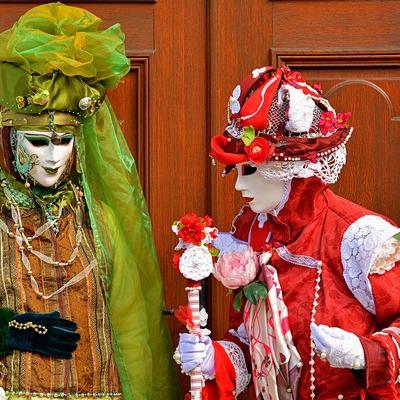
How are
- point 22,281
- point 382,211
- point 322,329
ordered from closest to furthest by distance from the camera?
point 322,329 → point 22,281 → point 382,211

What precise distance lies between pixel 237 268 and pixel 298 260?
12cm

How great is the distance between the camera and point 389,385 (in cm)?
219

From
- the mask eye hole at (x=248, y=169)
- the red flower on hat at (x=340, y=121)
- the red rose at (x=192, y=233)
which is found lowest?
the red rose at (x=192, y=233)

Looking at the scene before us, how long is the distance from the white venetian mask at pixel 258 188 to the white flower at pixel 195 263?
0.16 metres

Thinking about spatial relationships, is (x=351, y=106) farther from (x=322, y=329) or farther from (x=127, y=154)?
(x=322, y=329)

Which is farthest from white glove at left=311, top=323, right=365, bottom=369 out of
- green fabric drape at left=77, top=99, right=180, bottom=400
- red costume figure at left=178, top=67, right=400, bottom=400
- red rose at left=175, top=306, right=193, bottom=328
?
green fabric drape at left=77, top=99, right=180, bottom=400

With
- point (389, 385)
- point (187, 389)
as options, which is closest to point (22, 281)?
point (187, 389)

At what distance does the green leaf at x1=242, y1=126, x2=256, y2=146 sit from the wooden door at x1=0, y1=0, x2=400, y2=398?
0.47 m

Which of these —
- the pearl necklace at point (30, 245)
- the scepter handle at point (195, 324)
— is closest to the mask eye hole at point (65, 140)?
the pearl necklace at point (30, 245)

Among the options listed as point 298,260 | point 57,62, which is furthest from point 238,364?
point 57,62

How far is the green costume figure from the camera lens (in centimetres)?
239

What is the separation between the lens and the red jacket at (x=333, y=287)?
2203mm

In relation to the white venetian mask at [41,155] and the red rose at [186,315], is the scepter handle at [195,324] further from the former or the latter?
the white venetian mask at [41,155]

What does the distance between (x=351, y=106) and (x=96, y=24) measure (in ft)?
2.01
